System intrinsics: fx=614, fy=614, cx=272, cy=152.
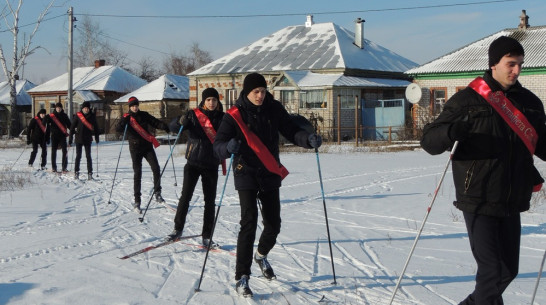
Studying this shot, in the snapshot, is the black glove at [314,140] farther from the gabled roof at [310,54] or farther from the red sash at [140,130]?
the gabled roof at [310,54]

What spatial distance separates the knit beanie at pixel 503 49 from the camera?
3803mm

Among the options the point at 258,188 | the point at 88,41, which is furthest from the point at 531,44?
the point at 88,41

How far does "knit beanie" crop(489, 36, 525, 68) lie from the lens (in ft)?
12.5

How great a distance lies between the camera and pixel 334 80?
31156 millimetres

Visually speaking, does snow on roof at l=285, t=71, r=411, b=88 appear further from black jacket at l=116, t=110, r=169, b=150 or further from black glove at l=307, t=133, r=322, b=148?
black glove at l=307, t=133, r=322, b=148

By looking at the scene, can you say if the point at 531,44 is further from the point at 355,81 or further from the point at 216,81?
the point at 216,81

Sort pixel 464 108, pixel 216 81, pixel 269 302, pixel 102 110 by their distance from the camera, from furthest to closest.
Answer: pixel 102 110 < pixel 216 81 < pixel 269 302 < pixel 464 108

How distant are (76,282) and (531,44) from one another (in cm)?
3023

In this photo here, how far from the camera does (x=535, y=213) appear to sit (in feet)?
29.8

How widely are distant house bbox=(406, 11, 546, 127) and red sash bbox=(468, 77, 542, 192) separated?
82.5 feet

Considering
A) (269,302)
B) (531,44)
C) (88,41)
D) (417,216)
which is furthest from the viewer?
(88,41)

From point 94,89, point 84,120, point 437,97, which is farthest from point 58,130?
point 94,89

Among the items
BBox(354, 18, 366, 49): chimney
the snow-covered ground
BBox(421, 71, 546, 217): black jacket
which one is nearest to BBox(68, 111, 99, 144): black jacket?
the snow-covered ground

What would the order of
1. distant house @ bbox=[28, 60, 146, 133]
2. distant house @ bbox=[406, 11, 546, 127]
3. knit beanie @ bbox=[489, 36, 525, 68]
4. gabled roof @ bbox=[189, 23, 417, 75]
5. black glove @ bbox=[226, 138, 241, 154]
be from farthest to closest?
1. distant house @ bbox=[28, 60, 146, 133]
2. gabled roof @ bbox=[189, 23, 417, 75]
3. distant house @ bbox=[406, 11, 546, 127]
4. black glove @ bbox=[226, 138, 241, 154]
5. knit beanie @ bbox=[489, 36, 525, 68]
